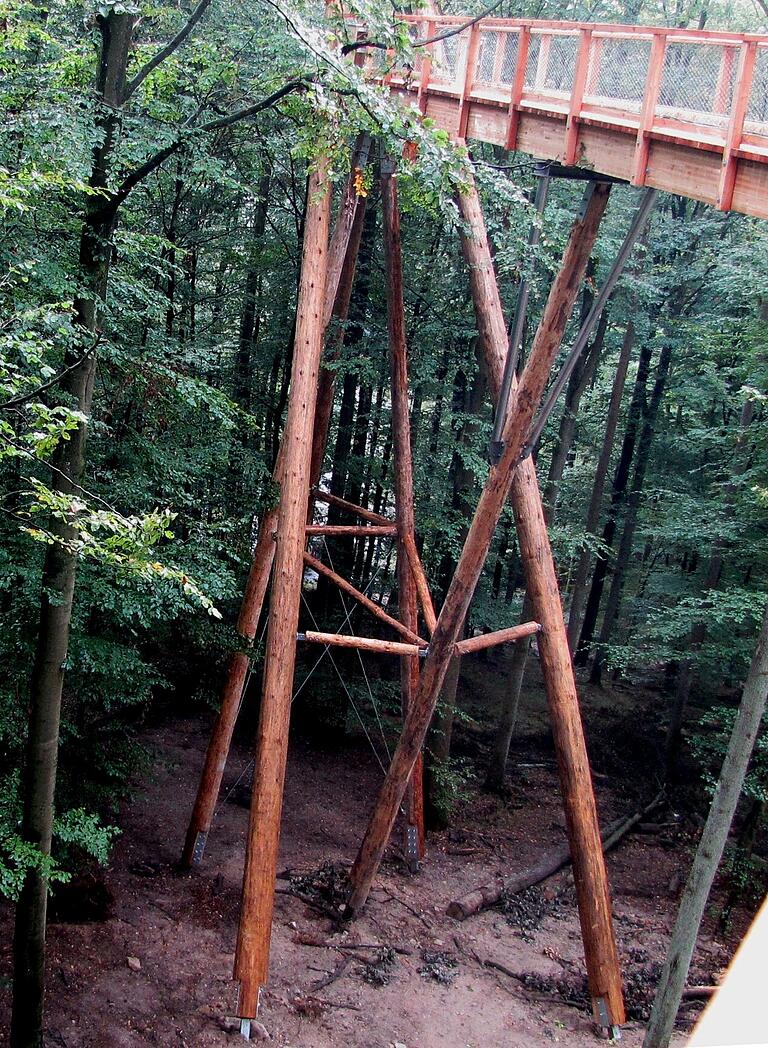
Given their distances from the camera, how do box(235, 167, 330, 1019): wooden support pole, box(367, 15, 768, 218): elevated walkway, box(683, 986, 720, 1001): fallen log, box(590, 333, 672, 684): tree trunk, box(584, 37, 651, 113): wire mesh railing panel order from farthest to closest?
box(590, 333, 672, 684): tree trunk, box(683, 986, 720, 1001): fallen log, box(235, 167, 330, 1019): wooden support pole, box(584, 37, 651, 113): wire mesh railing panel, box(367, 15, 768, 218): elevated walkway

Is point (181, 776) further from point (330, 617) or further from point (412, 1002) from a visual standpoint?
point (412, 1002)

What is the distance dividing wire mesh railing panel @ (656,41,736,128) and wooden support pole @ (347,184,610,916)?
53.0 inches

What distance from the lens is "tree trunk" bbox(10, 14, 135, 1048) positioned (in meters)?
5.29

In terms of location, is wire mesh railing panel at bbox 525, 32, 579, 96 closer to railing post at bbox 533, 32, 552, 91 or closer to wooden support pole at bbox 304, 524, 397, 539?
railing post at bbox 533, 32, 552, 91

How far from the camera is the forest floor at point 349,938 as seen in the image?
23.3 ft

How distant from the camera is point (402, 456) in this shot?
9.71 m

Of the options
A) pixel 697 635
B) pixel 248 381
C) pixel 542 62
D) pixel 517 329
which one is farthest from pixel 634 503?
pixel 542 62

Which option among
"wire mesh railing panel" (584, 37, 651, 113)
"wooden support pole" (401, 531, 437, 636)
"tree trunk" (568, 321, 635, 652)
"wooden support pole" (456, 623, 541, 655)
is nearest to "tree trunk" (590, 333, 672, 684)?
"tree trunk" (568, 321, 635, 652)

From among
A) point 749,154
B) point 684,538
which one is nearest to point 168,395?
point 749,154

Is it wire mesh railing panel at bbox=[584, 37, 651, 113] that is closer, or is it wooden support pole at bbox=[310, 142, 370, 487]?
wire mesh railing panel at bbox=[584, 37, 651, 113]

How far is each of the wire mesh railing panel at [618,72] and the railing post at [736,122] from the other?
0.94m

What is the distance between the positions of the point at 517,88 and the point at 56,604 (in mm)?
5338

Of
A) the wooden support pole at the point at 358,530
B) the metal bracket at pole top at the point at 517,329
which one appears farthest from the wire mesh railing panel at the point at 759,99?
the wooden support pole at the point at 358,530

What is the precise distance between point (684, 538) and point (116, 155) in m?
10.4
